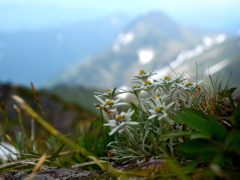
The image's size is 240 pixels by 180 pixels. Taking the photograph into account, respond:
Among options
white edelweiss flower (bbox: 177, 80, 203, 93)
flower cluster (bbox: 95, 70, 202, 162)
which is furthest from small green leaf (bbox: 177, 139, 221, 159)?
white edelweiss flower (bbox: 177, 80, 203, 93)

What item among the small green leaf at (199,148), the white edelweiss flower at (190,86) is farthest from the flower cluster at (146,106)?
the small green leaf at (199,148)

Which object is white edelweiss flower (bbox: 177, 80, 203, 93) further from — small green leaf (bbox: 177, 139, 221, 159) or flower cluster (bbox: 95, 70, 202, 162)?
small green leaf (bbox: 177, 139, 221, 159)

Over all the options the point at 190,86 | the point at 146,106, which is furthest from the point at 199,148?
the point at 146,106

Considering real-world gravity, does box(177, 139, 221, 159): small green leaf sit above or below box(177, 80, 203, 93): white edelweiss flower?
below

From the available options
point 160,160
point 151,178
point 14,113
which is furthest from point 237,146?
point 14,113

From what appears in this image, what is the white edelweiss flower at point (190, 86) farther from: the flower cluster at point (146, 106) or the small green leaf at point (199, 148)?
the small green leaf at point (199, 148)

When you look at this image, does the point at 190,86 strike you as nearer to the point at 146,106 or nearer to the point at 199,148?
the point at 146,106

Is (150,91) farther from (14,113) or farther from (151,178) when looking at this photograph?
(14,113)

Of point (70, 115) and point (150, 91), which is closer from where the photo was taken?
point (150, 91)

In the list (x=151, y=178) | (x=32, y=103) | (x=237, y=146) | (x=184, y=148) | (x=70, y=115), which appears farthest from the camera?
(x=32, y=103)

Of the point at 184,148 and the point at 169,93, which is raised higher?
the point at 169,93

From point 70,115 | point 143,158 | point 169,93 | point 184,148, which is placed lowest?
point 70,115
